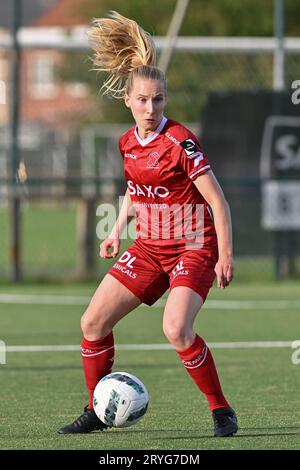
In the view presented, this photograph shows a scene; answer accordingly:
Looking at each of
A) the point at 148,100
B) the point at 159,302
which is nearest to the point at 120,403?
the point at 148,100

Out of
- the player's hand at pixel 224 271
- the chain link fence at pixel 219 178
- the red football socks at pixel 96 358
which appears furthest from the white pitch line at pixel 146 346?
the chain link fence at pixel 219 178

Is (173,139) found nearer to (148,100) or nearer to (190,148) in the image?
(190,148)

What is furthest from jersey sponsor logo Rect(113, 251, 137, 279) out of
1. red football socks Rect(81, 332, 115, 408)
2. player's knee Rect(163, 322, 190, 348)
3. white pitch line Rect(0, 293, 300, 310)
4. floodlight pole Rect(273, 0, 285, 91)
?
floodlight pole Rect(273, 0, 285, 91)

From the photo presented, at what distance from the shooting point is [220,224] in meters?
6.29

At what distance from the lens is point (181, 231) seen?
6.64m

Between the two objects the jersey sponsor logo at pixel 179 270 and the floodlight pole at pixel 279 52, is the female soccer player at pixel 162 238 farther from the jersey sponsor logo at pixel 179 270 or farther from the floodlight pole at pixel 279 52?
the floodlight pole at pixel 279 52

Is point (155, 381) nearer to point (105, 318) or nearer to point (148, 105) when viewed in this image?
point (105, 318)

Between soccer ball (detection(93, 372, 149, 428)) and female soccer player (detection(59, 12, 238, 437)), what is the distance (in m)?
0.16

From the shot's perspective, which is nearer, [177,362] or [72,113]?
[177,362]

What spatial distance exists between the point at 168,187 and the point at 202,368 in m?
0.99

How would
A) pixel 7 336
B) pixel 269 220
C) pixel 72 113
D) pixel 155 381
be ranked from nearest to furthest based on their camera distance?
1. pixel 155 381
2. pixel 7 336
3. pixel 269 220
4. pixel 72 113
